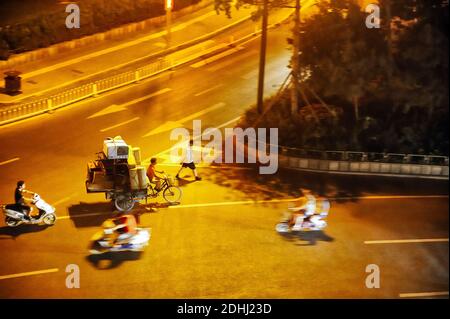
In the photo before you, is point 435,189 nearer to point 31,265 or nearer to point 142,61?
point 31,265

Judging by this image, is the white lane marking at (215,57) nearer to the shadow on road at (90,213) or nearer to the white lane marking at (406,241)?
the shadow on road at (90,213)

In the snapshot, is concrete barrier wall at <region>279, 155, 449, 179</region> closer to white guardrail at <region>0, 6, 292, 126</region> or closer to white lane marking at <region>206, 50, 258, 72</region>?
white guardrail at <region>0, 6, 292, 126</region>

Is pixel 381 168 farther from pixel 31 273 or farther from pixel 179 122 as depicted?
pixel 31 273

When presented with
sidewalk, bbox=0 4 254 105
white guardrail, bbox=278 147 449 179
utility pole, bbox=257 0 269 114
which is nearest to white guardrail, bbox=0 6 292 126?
sidewalk, bbox=0 4 254 105

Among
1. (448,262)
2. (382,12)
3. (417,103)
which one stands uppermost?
(382,12)

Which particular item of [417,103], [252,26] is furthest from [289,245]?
[252,26]

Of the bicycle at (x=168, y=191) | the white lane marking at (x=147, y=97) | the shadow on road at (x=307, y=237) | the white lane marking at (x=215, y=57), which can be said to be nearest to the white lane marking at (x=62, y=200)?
the bicycle at (x=168, y=191)
